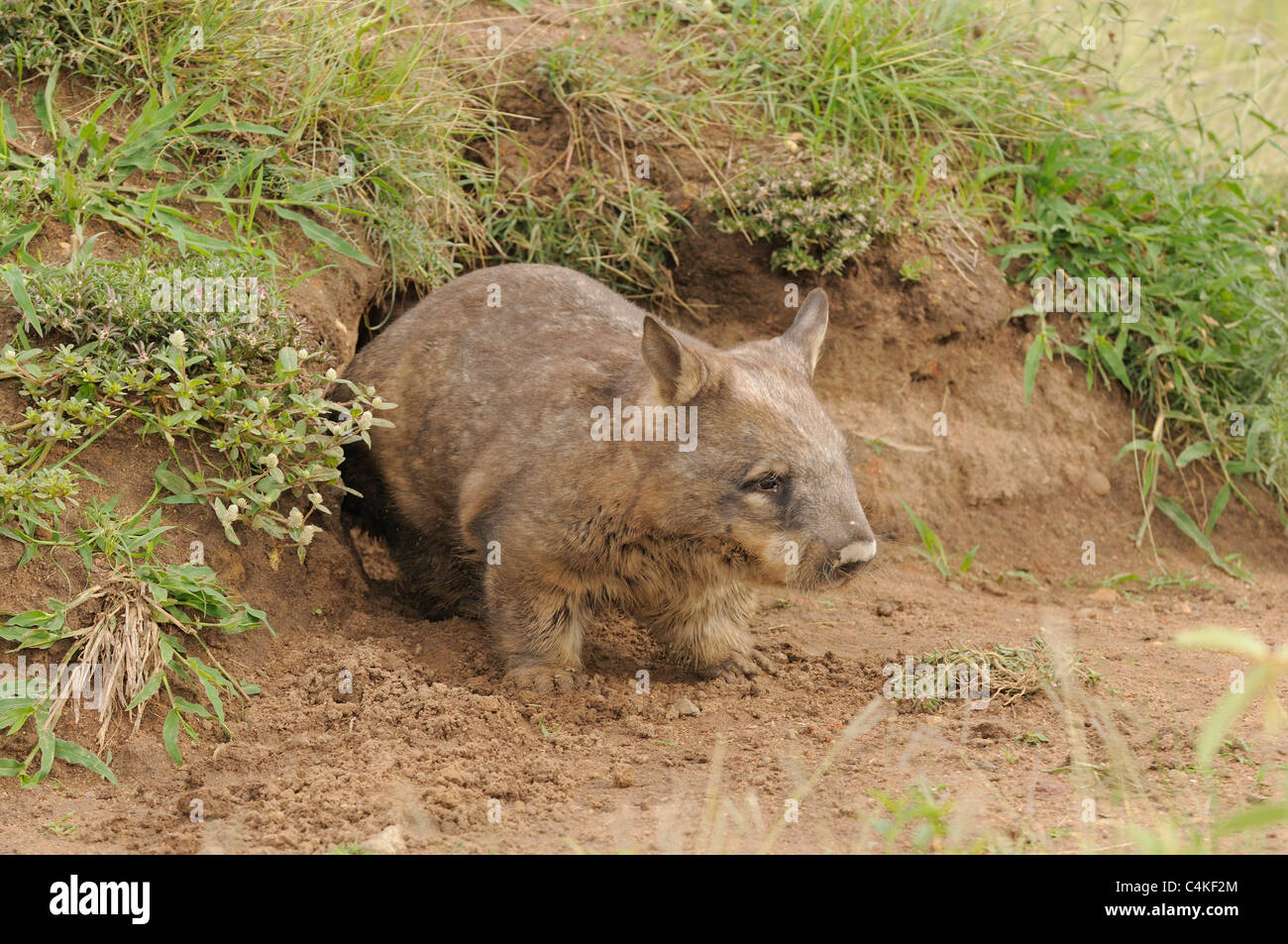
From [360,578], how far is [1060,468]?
3.56 metres

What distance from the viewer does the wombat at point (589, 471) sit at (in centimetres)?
422

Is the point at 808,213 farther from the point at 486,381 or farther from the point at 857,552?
the point at 857,552

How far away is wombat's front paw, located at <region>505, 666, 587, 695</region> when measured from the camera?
4.63 metres

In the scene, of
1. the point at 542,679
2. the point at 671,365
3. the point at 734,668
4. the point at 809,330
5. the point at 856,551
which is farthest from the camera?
the point at 734,668

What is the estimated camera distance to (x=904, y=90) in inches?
259

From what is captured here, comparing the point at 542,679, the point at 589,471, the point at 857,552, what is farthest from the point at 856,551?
the point at 542,679

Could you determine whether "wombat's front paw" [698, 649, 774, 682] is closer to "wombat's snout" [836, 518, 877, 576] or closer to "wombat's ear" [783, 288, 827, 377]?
"wombat's snout" [836, 518, 877, 576]

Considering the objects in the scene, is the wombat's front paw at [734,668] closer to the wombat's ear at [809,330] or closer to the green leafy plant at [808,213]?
the wombat's ear at [809,330]

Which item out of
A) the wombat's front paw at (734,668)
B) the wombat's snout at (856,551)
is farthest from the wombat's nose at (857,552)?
the wombat's front paw at (734,668)

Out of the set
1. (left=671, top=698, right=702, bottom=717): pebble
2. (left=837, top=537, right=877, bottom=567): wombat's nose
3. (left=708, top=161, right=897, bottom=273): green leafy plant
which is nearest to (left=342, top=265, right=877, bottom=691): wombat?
(left=837, top=537, right=877, bottom=567): wombat's nose

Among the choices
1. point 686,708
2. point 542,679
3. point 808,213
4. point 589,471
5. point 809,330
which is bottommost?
point 686,708

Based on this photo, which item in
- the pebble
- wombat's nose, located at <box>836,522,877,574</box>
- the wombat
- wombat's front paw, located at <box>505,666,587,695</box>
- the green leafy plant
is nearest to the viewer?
wombat's nose, located at <box>836,522,877,574</box>

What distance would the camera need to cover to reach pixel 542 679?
466 centimetres

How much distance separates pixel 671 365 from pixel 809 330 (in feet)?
2.65
